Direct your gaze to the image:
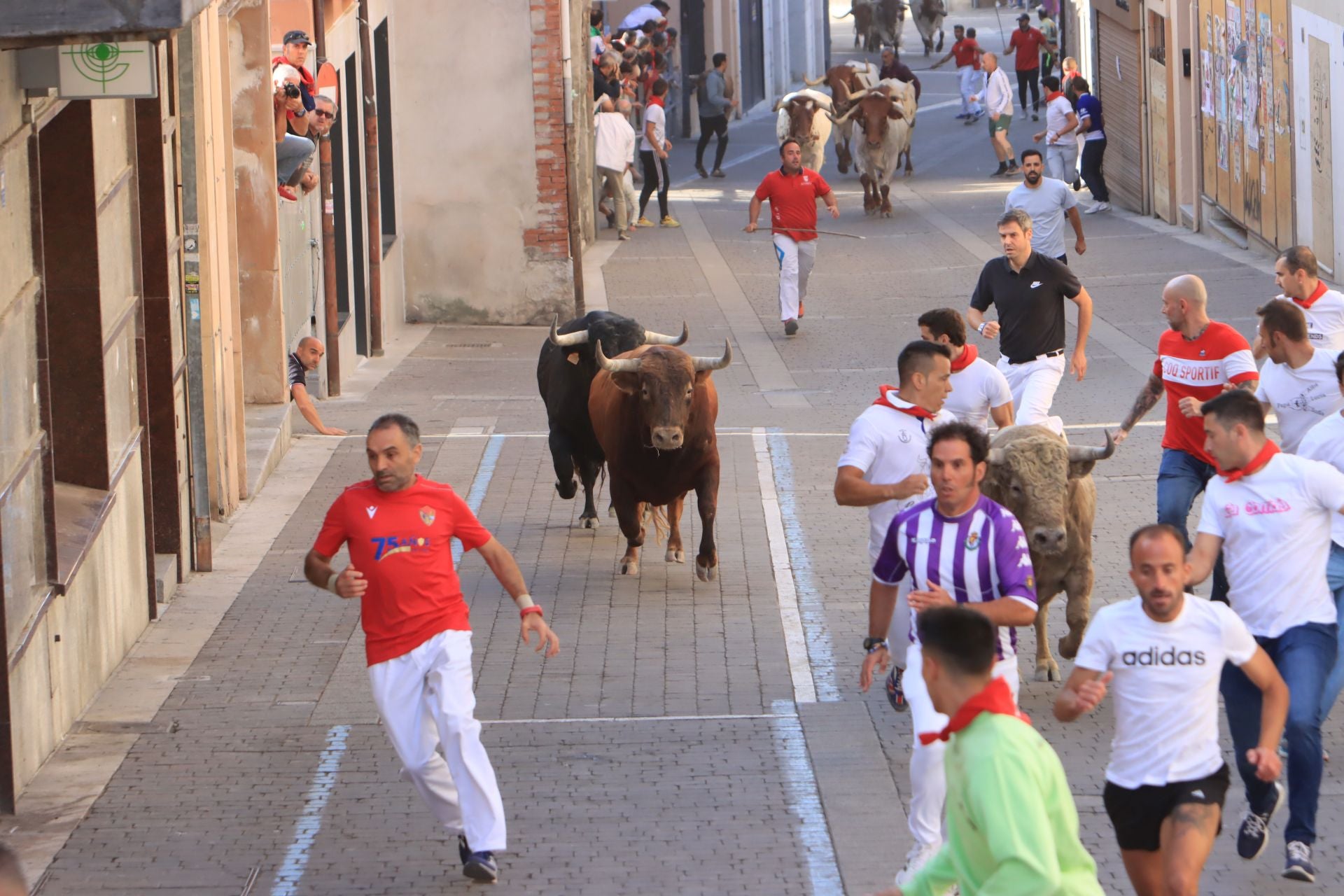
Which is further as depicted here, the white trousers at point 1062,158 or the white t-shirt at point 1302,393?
the white trousers at point 1062,158

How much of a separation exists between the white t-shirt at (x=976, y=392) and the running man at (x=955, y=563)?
120 inches

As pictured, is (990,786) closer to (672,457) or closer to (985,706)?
(985,706)

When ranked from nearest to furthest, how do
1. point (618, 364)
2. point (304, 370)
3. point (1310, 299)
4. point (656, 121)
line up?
point (1310, 299)
point (618, 364)
point (304, 370)
point (656, 121)

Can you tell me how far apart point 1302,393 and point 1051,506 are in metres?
1.54

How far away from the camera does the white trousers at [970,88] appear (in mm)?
44781

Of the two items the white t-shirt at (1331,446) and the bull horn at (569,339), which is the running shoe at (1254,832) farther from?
the bull horn at (569,339)

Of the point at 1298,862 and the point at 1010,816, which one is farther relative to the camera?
the point at 1298,862

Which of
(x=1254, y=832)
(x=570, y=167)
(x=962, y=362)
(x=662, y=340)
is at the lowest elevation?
(x=1254, y=832)

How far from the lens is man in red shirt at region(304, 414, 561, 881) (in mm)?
7465

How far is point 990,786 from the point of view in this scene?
4.66 metres

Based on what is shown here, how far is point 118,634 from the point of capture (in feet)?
35.4

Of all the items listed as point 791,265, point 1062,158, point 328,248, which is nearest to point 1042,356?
point 328,248

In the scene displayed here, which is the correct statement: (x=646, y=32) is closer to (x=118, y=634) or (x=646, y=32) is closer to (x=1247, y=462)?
(x=118, y=634)

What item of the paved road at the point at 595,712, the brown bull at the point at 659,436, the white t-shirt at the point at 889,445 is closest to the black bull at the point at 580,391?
the paved road at the point at 595,712
